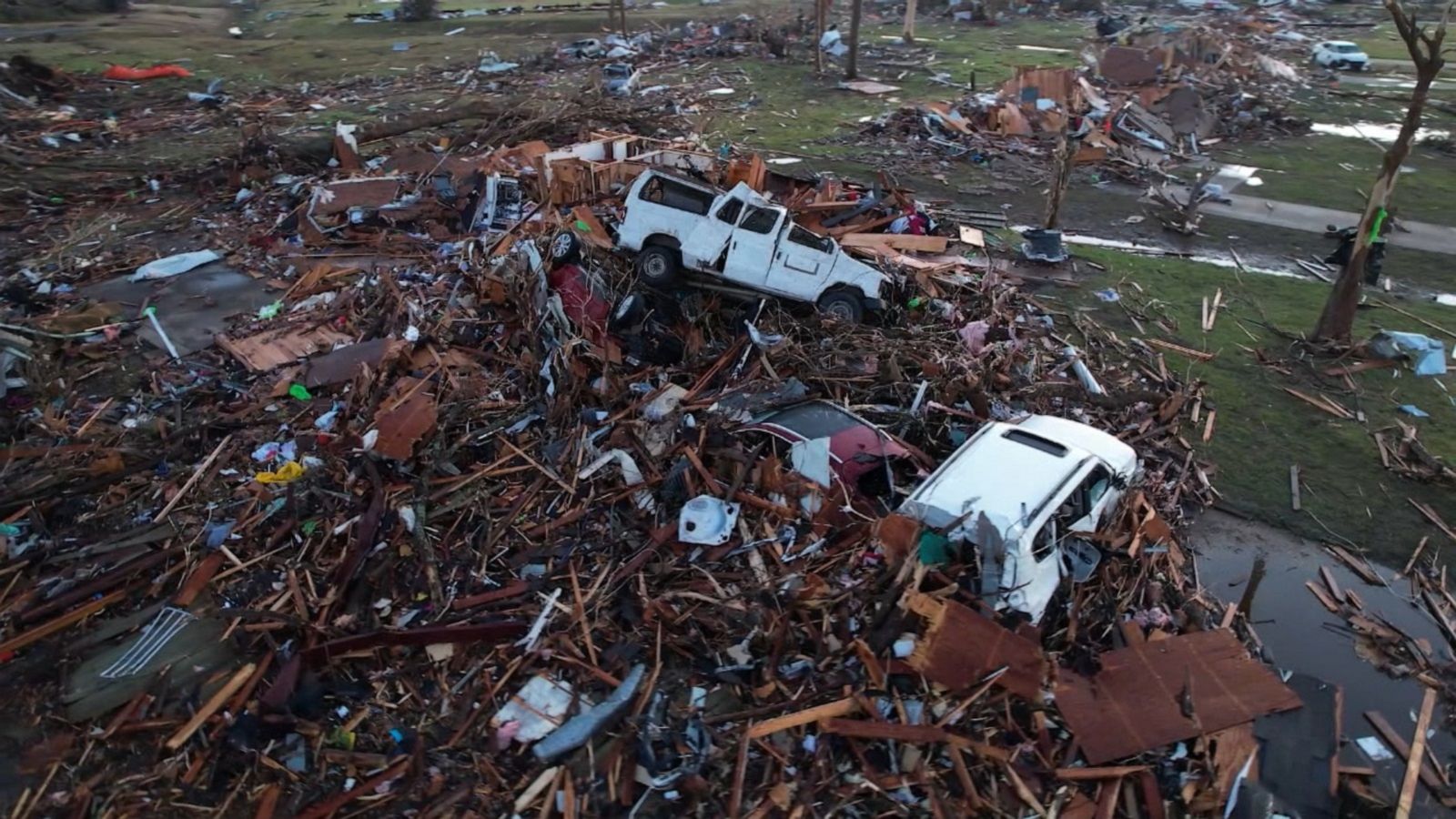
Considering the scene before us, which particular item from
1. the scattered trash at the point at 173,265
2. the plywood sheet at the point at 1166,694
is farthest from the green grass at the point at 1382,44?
the scattered trash at the point at 173,265

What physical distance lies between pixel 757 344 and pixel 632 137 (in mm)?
8147

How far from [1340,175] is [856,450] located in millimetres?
17518

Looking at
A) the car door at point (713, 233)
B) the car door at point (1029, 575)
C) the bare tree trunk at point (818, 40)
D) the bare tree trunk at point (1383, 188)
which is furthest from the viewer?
the bare tree trunk at point (818, 40)

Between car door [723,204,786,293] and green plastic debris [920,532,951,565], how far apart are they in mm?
4926

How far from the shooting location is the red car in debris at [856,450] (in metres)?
7.46

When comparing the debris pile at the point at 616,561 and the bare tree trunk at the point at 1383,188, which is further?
the bare tree trunk at the point at 1383,188

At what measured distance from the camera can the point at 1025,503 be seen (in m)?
6.58

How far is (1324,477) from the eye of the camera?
28.9ft

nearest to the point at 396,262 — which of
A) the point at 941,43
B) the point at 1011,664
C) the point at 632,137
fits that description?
the point at 632,137

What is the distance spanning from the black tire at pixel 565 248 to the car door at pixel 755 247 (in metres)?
1.91

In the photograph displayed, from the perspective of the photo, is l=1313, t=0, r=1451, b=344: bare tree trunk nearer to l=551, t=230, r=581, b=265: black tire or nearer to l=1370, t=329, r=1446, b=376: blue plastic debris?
l=1370, t=329, r=1446, b=376: blue plastic debris

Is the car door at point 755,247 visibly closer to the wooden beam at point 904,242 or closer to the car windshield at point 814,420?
the wooden beam at point 904,242

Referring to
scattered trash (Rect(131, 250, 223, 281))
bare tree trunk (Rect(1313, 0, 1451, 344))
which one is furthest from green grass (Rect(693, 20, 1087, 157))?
scattered trash (Rect(131, 250, 223, 281))

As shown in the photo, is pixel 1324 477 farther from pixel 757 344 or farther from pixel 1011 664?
pixel 757 344
